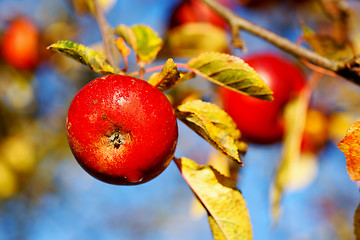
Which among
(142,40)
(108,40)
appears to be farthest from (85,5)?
(142,40)

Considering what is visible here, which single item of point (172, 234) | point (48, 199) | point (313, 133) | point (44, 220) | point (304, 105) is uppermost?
point (304, 105)

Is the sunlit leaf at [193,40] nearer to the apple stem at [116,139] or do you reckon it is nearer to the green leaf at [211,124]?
the green leaf at [211,124]

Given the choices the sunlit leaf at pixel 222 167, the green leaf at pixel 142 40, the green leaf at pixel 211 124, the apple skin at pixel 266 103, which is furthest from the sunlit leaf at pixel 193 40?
the green leaf at pixel 211 124

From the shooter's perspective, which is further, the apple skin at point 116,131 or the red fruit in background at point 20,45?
the red fruit in background at point 20,45

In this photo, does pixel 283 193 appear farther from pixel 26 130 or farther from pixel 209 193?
pixel 26 130

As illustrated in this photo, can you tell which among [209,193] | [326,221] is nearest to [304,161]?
[209,193]

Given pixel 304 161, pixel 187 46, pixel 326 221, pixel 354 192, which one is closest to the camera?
pixel 187 46

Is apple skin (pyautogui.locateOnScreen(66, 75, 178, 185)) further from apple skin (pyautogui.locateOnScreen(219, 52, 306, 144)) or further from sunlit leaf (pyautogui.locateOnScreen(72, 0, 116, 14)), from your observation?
sunlit leaf (pyautogui.locateOnScreen(72, 0, 116, 14))
